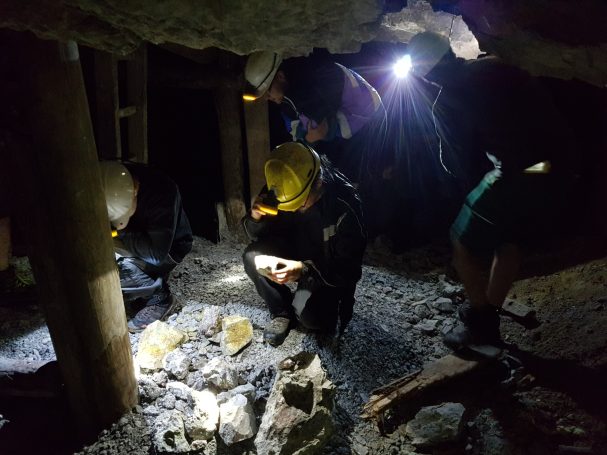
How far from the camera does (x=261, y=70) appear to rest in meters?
3.76

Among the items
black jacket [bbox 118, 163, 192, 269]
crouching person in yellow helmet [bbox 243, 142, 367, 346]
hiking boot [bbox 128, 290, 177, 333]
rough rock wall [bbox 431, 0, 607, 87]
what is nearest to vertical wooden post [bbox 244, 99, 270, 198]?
crouching person in yellow helmet [bbox 243, 142, 367, 346]

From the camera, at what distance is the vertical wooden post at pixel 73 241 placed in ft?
5.73

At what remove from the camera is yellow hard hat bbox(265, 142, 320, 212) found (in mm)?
2844

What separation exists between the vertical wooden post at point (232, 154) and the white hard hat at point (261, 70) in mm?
840

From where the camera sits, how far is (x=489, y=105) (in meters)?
2.43

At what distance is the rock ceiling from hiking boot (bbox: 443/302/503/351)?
190 cm

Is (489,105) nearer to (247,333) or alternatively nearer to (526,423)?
(526,423)

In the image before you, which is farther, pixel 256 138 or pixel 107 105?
pixel 256 138

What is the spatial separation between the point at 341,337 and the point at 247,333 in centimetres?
78

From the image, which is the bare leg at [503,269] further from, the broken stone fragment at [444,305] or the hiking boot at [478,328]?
the broken stone fragment at [444,305]

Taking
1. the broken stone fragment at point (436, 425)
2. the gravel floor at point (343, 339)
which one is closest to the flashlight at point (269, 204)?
the gravel floor at point (343, 339)

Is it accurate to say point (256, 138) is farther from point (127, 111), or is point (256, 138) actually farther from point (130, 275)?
point (130, 275)

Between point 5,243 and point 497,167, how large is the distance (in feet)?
13.8

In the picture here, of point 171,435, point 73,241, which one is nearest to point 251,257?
point 171,435
